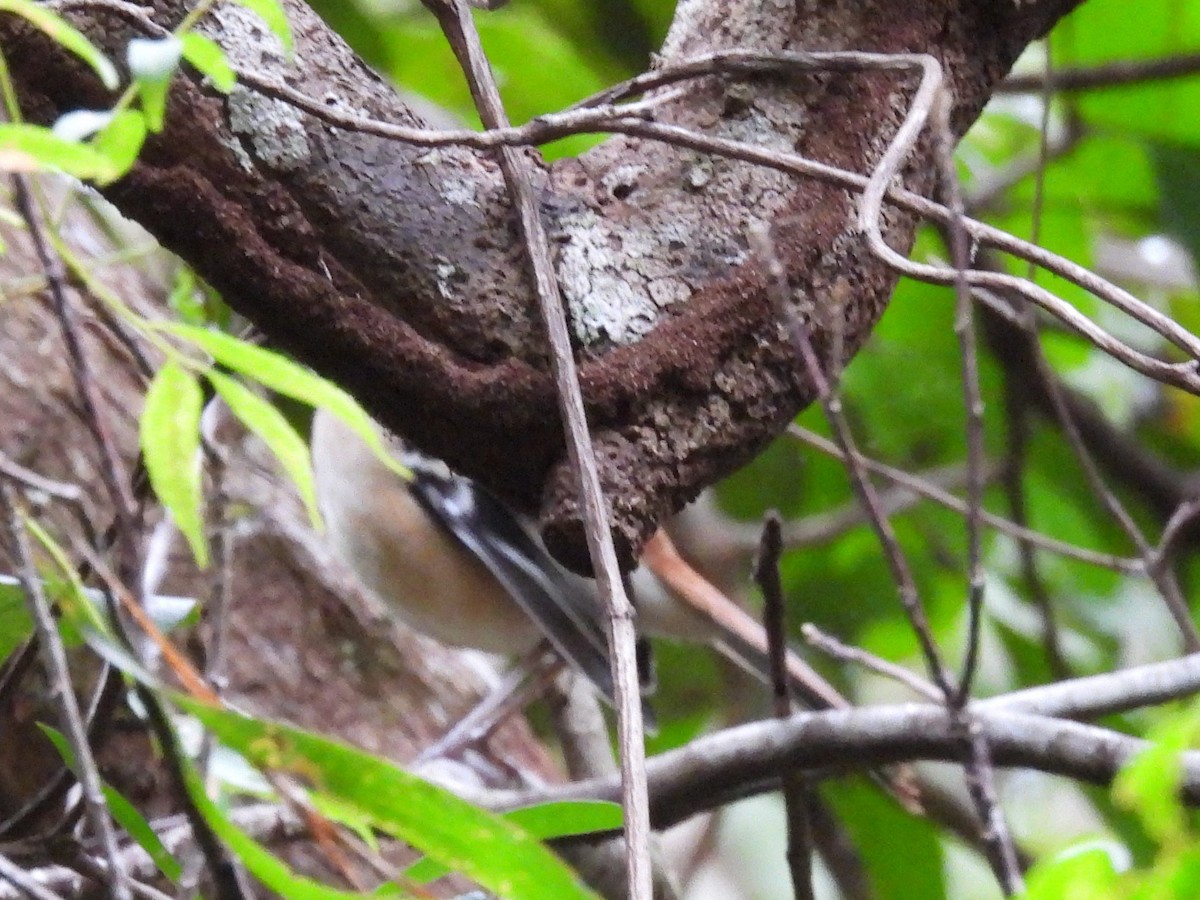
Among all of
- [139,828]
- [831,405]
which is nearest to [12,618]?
[139,828]

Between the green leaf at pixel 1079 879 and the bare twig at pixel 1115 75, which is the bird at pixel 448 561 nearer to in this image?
the bare twig at pixel 1115 75

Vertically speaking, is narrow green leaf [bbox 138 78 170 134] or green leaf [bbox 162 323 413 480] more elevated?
narrow green leaf [bbox 138 78 170 134]

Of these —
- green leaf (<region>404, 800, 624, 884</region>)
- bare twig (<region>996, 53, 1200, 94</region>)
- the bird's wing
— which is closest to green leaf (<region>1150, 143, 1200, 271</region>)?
bare twig (<region>996, 53, 1200, 94</region>)

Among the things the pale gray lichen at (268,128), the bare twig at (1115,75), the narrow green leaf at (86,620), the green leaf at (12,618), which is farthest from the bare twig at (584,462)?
the bare twig at (1115,75)

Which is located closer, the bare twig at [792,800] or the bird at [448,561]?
the bare twig at [792,800]

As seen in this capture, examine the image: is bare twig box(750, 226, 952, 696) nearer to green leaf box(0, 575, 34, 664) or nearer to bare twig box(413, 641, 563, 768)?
green leaf box(0, 575, 34, 664)

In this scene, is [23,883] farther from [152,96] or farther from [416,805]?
[152,96]

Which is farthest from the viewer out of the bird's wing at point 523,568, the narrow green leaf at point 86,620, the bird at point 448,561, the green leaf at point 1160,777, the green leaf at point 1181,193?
the green leaf at point 1181,193
